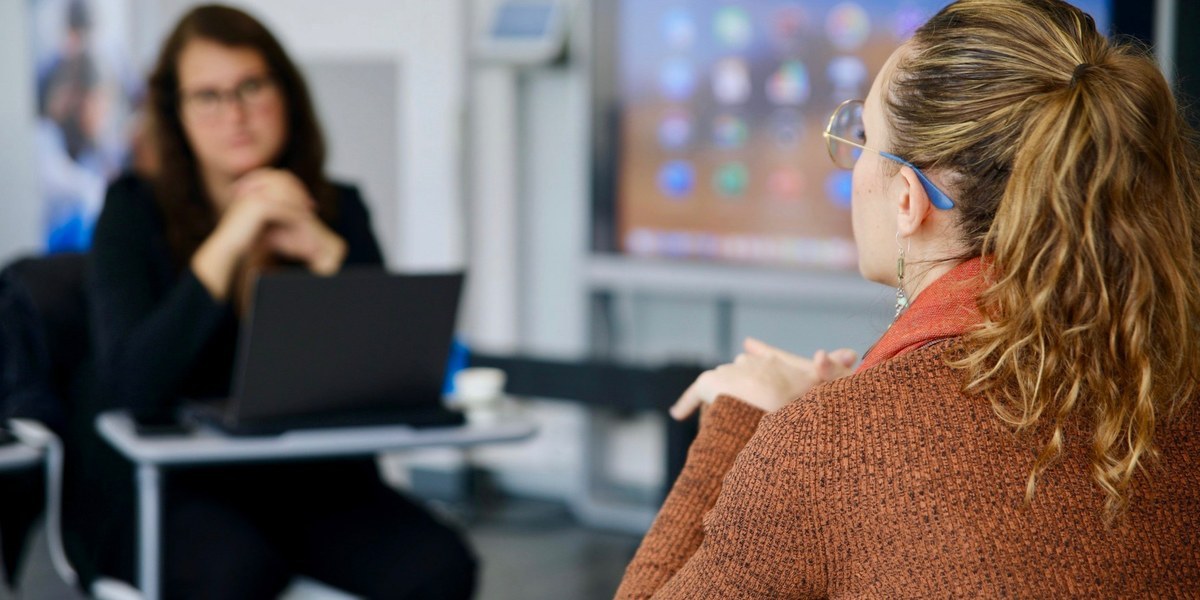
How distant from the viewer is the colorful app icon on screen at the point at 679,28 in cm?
375

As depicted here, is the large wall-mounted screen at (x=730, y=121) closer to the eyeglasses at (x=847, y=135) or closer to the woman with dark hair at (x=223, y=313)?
the woman with dark hair at (x=223, y=313)

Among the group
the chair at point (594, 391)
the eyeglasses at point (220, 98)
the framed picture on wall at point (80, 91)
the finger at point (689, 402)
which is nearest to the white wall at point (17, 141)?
the framed picture on wall at point (80, 91)

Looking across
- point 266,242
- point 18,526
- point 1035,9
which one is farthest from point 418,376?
point 1035,9

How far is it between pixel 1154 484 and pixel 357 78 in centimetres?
378

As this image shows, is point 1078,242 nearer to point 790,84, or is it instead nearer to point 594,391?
point 790,84

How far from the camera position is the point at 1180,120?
98cm

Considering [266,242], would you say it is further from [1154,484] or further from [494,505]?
[494,505]

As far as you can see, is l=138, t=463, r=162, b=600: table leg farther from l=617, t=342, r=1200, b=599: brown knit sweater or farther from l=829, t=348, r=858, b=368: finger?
l=617, t=342, r=1200, b=599: brown knit sweater

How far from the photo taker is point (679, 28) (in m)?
3.77

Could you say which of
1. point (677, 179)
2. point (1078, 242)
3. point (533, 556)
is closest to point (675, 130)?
point (677, 179)

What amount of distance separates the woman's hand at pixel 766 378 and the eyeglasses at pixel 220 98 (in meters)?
1.27

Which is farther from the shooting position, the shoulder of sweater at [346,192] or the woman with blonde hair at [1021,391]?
the shoulder of sweater at [346,192]

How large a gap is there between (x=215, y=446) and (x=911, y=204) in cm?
116

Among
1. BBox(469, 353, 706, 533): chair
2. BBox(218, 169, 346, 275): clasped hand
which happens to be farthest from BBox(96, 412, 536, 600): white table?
BBox(469, 353, 706, 533): chair
